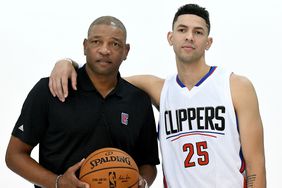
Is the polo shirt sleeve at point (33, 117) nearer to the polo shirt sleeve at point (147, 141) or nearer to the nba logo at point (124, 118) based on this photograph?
the nba logo at point (124, 118)

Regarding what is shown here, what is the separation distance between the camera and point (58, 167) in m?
2.70

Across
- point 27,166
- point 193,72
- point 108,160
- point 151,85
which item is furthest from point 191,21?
point 27,166

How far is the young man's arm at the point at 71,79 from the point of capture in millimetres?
2672

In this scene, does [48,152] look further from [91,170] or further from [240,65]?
[240,65]

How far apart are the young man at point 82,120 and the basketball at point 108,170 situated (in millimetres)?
128

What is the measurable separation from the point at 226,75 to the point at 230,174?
0.59 metres

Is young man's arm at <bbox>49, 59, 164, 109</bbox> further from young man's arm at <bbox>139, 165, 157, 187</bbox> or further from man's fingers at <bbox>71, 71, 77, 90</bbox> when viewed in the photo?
young man's arm at <bbox>139, 165, 157, 187</bbox>

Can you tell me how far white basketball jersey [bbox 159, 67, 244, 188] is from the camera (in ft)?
9.29

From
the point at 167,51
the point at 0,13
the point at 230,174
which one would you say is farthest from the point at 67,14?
the point at 230,174

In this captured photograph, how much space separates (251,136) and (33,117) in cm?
122

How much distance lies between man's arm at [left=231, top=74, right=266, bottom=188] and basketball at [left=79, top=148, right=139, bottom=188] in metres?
0.69

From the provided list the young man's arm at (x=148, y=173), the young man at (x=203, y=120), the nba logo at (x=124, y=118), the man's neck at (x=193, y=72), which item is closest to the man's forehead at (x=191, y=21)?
the young man at (x=203, y=120)

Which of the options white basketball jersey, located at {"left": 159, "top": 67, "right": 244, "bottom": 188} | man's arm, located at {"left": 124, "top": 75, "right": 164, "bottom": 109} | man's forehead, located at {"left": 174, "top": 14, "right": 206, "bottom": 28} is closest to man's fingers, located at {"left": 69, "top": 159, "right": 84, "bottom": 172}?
white basketball jersey, located at {"left": 159, "top": 67, "right": 244, "bottom": 188}

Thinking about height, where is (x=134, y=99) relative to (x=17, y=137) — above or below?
above
